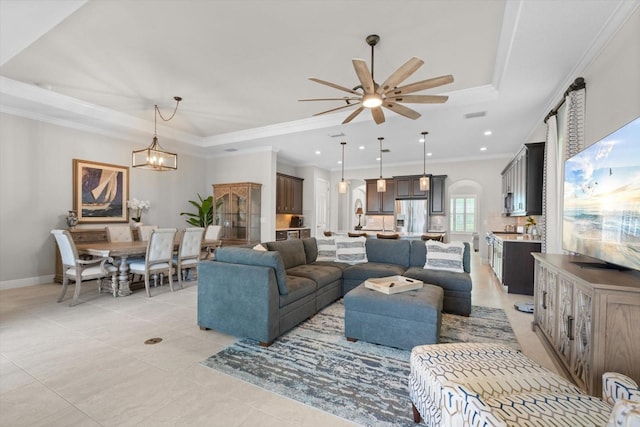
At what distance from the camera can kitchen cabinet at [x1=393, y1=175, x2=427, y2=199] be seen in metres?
8.55

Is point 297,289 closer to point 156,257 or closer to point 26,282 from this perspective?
point 156,257

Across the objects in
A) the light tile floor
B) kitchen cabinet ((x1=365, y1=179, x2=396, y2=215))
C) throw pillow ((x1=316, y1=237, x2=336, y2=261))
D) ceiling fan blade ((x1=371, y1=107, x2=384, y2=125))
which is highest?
ceiling fan blade ((x1=371, y1=107, x2=384, y2=125))

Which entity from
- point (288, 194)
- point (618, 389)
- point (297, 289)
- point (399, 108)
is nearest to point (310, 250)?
point (297, 289)

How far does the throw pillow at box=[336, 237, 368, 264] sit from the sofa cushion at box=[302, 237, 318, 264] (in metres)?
0.39

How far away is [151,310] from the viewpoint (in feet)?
12.3

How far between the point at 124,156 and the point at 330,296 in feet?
17.5

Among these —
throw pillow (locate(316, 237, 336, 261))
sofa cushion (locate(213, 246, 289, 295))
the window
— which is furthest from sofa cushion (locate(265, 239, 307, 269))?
the window

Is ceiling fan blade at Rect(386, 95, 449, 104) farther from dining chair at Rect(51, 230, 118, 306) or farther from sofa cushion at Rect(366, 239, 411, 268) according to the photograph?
dining chair at Rect(51, 230, 118, 306)

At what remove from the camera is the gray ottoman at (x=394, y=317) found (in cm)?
256

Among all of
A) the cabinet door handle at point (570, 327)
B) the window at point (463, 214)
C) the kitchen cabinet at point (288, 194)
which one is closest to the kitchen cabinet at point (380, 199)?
the kitchen cabinet at point (288, 194)

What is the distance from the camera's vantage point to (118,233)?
5309mm

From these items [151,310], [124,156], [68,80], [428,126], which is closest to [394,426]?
[151,310]

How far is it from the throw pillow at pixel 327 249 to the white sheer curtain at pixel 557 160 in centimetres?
295

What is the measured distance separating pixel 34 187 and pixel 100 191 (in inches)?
37.1
